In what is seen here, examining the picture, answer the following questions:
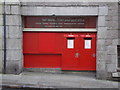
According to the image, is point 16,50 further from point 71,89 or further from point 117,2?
point 117,2

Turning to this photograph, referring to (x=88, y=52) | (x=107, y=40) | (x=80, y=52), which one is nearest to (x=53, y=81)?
(x=80, y=52)

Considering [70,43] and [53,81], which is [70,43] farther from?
[53,81]

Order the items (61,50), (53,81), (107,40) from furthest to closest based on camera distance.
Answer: (61,50) → (107,40) → (53,81)

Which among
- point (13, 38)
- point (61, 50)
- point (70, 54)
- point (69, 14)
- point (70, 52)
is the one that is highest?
point (69, 14)

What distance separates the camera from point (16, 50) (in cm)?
984

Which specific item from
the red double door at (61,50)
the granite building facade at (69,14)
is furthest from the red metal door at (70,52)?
the granite building facade at (69,14)

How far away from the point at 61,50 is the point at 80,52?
3.53ft

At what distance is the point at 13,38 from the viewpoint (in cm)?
984

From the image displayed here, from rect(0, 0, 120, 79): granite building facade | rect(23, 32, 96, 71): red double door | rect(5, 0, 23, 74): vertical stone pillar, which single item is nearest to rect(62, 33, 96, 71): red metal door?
rect(23, 32, 96, 71): red double door

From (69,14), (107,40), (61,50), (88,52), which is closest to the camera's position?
(107,40)

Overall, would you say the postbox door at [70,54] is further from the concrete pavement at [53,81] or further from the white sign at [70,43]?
the concrete pavement at [53,81]

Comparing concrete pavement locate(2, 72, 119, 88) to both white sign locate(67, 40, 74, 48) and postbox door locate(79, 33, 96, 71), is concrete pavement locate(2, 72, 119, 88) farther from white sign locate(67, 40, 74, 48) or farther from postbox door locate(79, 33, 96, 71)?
white sign locate(67, 40, 74, 48)

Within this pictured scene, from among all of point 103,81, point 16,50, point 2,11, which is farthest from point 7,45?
point 103,81

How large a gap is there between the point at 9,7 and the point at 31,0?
1.24m
